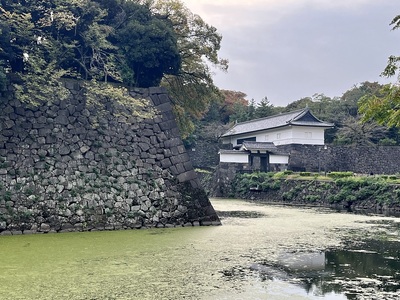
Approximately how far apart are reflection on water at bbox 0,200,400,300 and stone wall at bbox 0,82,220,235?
0.59m

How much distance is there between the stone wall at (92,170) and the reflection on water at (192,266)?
1.94ft

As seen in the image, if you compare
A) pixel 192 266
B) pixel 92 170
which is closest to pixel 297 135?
pixel 92 170

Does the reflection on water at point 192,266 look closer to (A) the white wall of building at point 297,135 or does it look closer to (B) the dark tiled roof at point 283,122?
(A) the white wall of building at point 297,135

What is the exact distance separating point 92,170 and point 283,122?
20921mm

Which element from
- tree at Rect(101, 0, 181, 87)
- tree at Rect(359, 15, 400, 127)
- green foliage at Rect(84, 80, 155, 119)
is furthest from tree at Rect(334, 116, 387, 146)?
tree at Rect(359, 15, 400, 127)

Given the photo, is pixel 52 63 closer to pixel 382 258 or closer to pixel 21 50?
pixel 21 50

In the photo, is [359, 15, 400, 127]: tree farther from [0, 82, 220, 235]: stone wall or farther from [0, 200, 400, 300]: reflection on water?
[0, 82, 220, 235]: stone wall

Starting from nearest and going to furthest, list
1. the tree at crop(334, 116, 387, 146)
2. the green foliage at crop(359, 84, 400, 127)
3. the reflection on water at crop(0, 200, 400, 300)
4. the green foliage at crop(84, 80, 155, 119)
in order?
1. the reflection on water at crop(0, 200, 400, 300)
2. the green foliage at crop(359, 84, 400, 127)
3. the green foliage at crop(84, 80, 155, 119)
4. the tree at crop(334, 116, 387, 146)

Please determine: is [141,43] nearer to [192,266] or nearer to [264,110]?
[192,266]

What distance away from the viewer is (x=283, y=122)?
94.6 ft

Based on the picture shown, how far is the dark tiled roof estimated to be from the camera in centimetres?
2806

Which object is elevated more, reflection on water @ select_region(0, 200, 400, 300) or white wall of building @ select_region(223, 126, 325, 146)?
white wall of building @ select_region(223, 126, 325, 146)

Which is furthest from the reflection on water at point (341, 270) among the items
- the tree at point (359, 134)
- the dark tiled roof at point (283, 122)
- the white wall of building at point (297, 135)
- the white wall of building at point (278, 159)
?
the tree at point (359, 134)

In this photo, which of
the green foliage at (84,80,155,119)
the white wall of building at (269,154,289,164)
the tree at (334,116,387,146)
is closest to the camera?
the green foliage at (84,80,155,119)
